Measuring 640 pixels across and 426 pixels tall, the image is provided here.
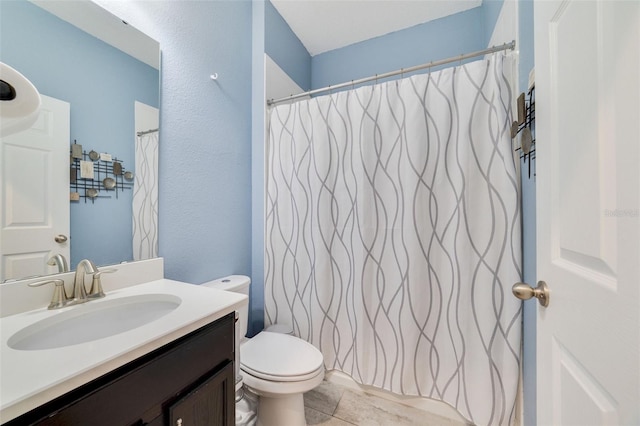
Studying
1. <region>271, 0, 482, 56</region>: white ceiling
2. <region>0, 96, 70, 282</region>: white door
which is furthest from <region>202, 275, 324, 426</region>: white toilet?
<region>271, 0, 482, 56</region>: white ceiling

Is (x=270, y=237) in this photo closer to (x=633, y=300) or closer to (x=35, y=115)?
(x=35, y=115)

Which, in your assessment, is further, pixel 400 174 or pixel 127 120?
pixel 400 174

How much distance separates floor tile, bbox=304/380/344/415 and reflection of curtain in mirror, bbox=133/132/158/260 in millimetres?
1224

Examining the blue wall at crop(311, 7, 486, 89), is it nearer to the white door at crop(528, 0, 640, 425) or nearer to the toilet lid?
the white door at crop(528, 0, 640, 425)

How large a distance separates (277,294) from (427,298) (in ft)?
3.18

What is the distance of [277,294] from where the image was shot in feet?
A: 5.60

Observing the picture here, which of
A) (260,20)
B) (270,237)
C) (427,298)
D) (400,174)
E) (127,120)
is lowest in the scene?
(427,298)

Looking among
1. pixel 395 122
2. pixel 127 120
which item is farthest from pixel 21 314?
pixel 395 122

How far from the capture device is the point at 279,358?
1180mm

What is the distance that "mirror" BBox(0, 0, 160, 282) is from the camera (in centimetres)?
78

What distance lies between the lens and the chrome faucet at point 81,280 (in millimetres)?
829

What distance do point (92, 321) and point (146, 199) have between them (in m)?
0.51

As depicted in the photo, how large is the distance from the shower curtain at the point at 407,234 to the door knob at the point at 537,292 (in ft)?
1.91

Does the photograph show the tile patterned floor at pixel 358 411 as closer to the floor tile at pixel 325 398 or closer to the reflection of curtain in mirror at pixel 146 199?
the floor tile at pixel 325 398
